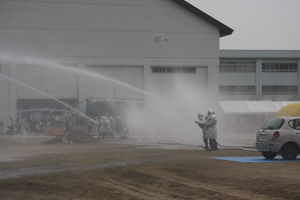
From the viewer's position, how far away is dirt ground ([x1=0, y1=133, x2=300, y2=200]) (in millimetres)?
9883

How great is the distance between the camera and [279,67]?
77375mm

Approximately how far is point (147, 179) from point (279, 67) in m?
68.7

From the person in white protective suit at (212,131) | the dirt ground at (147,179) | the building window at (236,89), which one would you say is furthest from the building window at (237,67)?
the dirt ground at (147,179)

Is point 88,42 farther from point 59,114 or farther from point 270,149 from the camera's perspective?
point 270,149

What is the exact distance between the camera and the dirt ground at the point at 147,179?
988 centimetres

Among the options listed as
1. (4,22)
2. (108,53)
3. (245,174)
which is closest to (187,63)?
(108,53)

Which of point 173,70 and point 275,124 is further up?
point 173,70

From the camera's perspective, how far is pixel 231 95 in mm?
75000

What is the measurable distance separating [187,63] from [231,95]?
28.3m

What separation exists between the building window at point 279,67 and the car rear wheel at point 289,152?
60949mm

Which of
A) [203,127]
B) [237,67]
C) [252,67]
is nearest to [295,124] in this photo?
[203,127]

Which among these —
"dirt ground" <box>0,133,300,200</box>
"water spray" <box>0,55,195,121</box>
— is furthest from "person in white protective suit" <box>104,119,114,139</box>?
"dirt ground" <box>0,133,300,200</box>

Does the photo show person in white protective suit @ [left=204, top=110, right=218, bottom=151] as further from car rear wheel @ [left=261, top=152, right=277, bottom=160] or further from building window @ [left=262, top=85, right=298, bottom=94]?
building window @ [left=262, top=85, right=298, bottom=94]

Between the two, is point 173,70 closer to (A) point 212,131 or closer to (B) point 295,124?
(A) point 212,131
